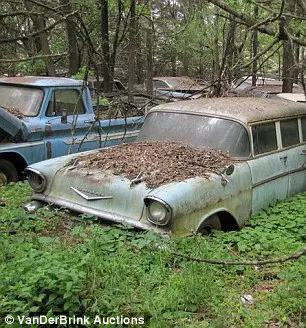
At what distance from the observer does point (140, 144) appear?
19.2 ft

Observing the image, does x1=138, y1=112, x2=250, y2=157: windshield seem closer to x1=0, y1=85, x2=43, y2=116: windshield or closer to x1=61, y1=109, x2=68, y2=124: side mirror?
x1=61, y1=109, x2=68, y2=124: side mirror

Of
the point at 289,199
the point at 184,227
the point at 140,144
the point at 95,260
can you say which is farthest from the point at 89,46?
the point at 289,199

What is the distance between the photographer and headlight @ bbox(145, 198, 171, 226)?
169 inches

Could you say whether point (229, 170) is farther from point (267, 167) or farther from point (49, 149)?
point (49, 149)

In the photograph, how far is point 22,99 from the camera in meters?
7.61

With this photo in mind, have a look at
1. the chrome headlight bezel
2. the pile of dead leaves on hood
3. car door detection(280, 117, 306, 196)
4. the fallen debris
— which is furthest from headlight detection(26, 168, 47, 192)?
car door detection(280, 117, 306, 196)

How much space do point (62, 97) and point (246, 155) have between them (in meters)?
3.72

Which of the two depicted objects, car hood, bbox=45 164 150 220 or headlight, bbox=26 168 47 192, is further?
headlight, bbox=26 168 47 192

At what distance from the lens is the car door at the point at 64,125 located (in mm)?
7445

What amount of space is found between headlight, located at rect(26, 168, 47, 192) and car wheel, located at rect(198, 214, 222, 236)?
1.94 m

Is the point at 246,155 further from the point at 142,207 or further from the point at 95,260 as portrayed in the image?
the point at 95,260

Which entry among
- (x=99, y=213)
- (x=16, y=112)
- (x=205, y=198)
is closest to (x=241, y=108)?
(x=205, y=198)

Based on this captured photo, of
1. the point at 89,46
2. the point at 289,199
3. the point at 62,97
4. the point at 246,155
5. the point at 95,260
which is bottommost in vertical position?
the point at 289,199

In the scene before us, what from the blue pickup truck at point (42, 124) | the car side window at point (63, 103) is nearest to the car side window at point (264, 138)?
the blue pickup truck at point (42, 124)
